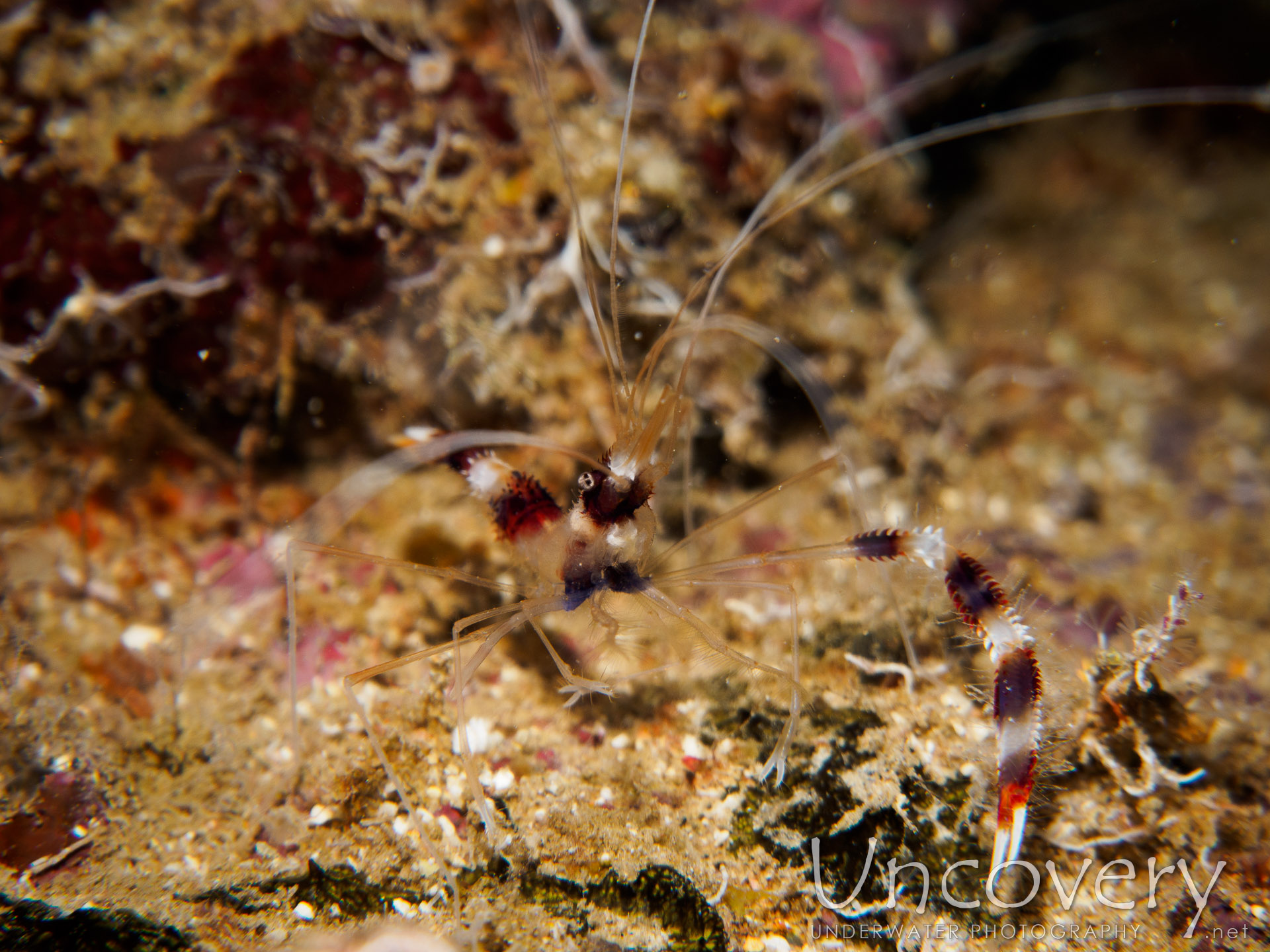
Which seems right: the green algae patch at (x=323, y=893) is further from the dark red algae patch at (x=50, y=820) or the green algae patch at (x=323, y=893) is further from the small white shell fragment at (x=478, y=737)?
Result: the dark red algae patch at (x=50, y=820)

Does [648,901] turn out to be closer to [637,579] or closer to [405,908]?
[405,908]

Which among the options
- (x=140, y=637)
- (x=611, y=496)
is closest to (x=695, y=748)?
(x=611, y=496)

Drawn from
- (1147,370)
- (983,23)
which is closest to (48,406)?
(983,23)

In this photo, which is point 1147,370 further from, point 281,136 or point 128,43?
point 128,43

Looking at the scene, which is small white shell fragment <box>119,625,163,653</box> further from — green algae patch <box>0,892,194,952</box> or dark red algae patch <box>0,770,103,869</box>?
green algae patch <box>0,892,194,952</box>

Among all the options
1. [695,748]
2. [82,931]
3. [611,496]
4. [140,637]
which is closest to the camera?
[82,931]

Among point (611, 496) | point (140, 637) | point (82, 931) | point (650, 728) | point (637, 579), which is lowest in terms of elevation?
point (140, 637)

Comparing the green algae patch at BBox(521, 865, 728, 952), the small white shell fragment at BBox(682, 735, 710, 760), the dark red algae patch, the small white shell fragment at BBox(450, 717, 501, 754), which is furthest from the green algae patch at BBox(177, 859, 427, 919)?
the small white shell fragment at BBox(682, 735, 710, 760)
